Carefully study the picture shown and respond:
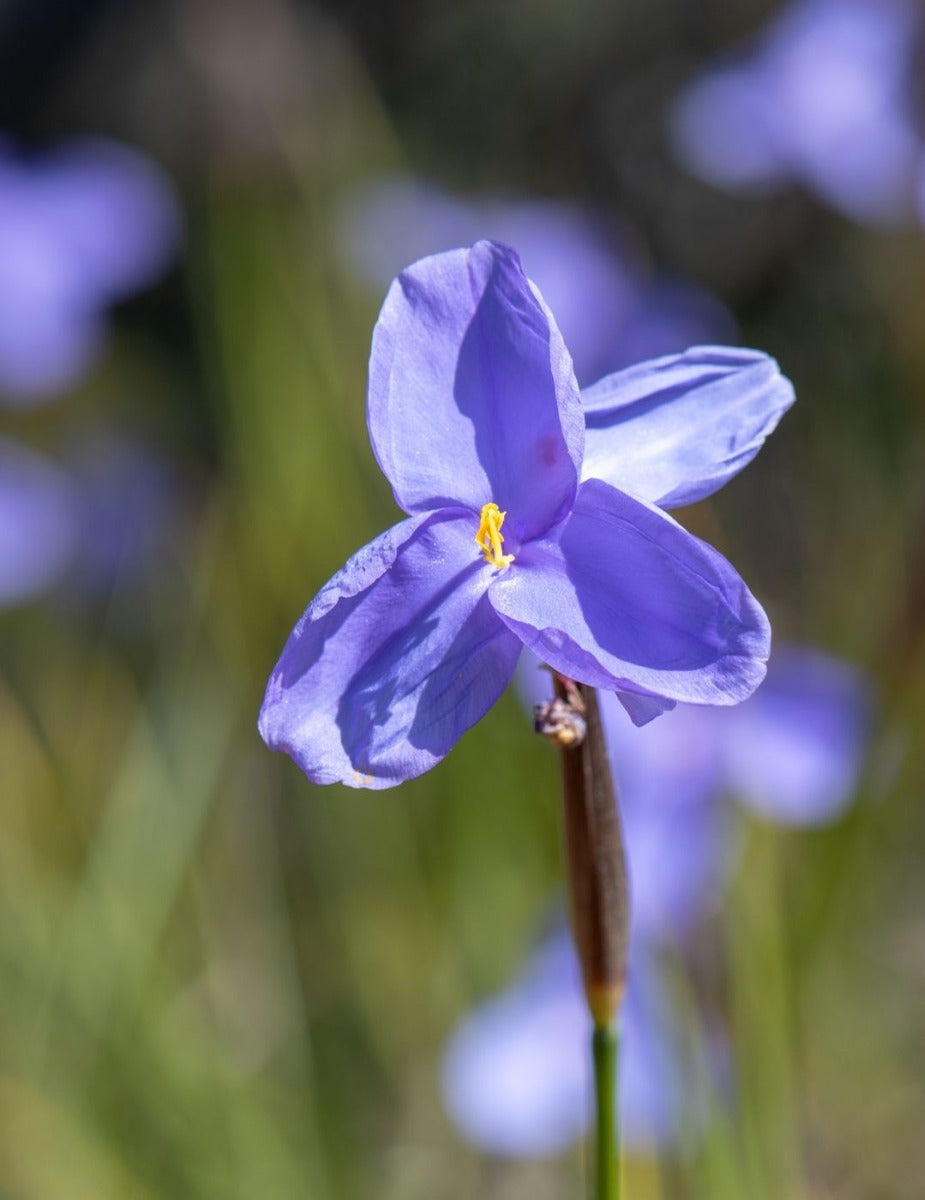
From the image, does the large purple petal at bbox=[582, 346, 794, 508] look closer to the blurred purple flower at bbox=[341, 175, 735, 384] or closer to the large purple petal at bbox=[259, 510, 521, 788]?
the large purple petal at bbox=[259, 510, 521, 788]

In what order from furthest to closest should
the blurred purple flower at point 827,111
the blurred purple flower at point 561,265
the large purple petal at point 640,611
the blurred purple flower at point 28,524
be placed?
the blurred purple flower at point 561,265 < the blurred purple flower at point 28,524 < the blurred purple flower at point 827,111 < the large purple petal at point 640,611

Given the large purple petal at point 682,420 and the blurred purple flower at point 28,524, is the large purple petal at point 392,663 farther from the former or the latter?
the blurred purple flower at point 28,524

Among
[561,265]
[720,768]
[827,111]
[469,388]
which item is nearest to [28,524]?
[561,265]

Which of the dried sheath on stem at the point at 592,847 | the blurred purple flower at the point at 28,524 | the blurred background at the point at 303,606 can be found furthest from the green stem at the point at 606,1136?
the blurred purple flower at the point at 28,524

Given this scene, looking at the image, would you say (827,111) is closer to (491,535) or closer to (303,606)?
(303,606)

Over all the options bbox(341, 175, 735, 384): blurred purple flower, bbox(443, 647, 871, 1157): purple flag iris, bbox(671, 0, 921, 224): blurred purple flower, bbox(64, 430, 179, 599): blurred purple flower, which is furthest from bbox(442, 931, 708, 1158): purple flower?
bbox(64, 430, 179, 599): blurred purple flower

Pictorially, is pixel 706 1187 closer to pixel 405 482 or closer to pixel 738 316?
pixel 405 482

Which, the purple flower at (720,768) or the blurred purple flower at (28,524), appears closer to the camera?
the purple flower at (720,768)
